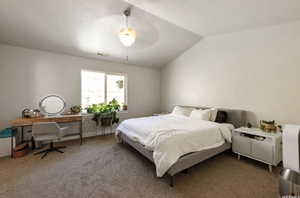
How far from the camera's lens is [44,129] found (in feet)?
8.57

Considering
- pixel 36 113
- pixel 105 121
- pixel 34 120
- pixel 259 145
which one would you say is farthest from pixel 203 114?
pixel 36 113

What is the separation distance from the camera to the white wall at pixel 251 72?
2.47 meters

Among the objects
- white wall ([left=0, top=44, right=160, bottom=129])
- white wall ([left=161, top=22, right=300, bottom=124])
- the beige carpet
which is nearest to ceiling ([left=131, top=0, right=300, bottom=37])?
white wall ([left=161, top=22, right=300, bottom=124])

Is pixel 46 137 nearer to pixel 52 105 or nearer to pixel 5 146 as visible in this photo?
pixel 5 146

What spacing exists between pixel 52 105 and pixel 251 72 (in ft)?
16.4

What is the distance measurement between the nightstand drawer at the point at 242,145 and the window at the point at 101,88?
3465 millimetres

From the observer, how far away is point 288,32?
2.48m

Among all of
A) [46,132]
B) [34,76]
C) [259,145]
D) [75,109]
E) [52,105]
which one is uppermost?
[34,76]

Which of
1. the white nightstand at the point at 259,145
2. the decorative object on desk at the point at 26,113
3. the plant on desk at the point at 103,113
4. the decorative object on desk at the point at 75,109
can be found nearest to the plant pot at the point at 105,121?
the plant on desk at the point at 103,113

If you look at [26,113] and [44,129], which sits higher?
[26,113]

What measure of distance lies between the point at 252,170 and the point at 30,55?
5286 mm

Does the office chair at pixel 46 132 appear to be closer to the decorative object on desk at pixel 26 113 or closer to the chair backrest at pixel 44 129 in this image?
the chair backrest at pixel 44 129

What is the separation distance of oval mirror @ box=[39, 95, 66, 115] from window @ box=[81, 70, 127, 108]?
56cm

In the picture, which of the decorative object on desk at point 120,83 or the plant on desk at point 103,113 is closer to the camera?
the plant on desk at point 103,113
